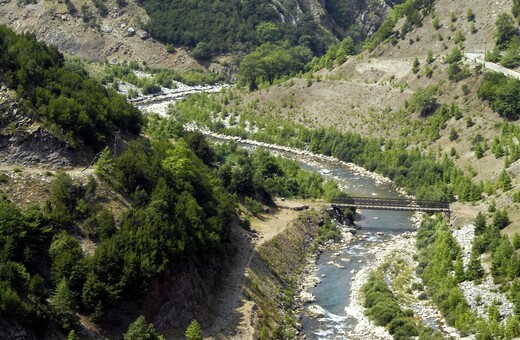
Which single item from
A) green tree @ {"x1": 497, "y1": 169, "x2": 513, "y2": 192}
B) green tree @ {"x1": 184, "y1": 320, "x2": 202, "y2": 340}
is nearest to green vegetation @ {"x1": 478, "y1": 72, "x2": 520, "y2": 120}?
green tree @ {"x1": 497, "y1": 169, "x2": 513, "y2": 192}

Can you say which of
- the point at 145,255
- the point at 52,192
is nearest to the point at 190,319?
the point at 145,255

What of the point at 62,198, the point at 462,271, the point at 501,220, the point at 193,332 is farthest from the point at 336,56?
the point at 193,332

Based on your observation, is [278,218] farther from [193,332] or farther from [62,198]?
[193,332]

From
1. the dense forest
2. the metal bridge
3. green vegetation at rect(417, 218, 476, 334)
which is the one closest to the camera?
the dense forest

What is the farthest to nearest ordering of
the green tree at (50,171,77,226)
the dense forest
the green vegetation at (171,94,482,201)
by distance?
the green vegetation at (171,94,482,201)
the green tree at (50,171,77,226)
the dense forest

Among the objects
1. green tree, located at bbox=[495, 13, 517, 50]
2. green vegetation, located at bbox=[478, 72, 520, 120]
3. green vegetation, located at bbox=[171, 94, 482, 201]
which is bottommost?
green vegetation, located at bbox=[171, 94, 482, 201]

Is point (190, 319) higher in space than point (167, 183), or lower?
lower

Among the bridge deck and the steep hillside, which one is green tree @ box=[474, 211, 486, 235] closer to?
the bridge deck

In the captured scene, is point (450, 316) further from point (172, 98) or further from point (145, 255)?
point (172, 98)
